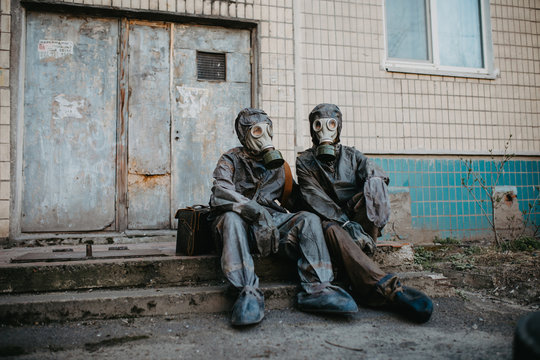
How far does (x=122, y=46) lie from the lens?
186 inches

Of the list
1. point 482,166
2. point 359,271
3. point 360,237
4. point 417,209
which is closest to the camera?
point 359,271

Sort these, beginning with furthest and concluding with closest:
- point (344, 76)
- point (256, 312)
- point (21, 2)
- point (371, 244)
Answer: point (344, 76), point (21, 2), point (371, 244), point (256, 312)

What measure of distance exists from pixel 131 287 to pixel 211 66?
314 centimetres

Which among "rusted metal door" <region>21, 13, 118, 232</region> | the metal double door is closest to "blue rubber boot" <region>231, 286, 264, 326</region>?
the metal double door

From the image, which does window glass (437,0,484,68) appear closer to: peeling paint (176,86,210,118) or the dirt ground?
the dirt ground

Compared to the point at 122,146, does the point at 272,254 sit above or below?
below

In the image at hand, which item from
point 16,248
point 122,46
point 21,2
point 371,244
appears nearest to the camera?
point 371,244

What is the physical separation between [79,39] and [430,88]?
15.2ft

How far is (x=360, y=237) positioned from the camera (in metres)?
2.89

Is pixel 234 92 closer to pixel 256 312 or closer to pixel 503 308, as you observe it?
pixel 256 312

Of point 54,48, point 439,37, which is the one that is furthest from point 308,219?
point 439,37

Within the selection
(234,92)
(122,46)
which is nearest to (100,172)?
(122,46)

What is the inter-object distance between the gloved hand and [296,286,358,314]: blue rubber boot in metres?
0.45

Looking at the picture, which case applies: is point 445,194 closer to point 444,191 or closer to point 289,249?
point 444,191
